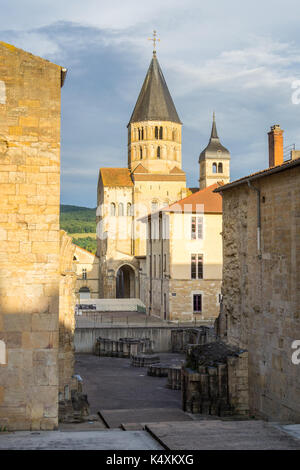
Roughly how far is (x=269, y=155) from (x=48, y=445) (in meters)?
18.8

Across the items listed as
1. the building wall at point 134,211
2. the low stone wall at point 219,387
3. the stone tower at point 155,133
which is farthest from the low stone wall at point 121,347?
the stone tower at point 155,133

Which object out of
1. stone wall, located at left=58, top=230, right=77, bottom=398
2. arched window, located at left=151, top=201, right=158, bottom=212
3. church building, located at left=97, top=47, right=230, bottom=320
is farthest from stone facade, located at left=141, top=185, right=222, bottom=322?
arched window, located at left=151, top=201, right=158, bottom=212

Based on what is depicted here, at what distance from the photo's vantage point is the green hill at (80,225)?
131 metres

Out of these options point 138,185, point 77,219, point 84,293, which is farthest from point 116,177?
point 77,219

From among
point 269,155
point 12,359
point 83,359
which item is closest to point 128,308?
point 83,359

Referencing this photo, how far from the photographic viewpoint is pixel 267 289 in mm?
18703

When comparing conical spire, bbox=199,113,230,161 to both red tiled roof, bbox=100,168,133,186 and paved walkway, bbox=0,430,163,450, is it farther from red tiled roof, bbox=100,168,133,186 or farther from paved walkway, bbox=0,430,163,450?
paved walkway, bbox=0,430,163,450

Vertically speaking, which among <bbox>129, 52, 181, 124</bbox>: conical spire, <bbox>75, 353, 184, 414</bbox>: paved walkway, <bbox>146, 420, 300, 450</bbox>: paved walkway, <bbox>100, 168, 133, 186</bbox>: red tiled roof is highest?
Result: <bbox>129, 52, 181, 124</bbox>: conical spire

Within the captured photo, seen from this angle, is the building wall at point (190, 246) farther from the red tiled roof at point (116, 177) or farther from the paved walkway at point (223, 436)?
the red tiled roof at point (116, 177)

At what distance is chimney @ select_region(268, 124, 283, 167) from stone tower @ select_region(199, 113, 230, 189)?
54.9m

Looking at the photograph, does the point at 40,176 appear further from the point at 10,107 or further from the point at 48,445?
the point at 48,445

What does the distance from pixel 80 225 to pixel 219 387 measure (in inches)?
5135

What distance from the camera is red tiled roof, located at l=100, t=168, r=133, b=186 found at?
232ft

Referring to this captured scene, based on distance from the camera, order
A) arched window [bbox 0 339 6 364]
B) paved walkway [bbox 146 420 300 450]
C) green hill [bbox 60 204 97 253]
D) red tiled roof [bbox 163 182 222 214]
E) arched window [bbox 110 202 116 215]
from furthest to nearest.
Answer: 1. green hill [bbox 60 204 97 253]
2. arched window [bbox 110 202 116 215]
3. red tiled roof [bbox 163 182 222 214]
4. arched window [bbox 0 339 6 364]
5. paved walkway [bbox 146 420 300 450]
